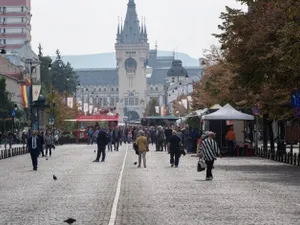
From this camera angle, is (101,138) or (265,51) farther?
(101,138)

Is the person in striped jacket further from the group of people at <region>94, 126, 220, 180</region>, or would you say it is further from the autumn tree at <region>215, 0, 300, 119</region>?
the autumn tree at <region>215, 0, 300, 119</region>

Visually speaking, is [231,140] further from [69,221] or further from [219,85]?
[69,221]

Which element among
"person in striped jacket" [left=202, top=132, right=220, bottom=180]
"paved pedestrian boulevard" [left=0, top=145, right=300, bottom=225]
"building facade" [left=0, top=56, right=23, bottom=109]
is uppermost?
"building facade" [left=0, top=56, right=23, bottom=109]

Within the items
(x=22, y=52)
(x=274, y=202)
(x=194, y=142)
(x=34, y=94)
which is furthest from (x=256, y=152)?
(x=22, y=52)

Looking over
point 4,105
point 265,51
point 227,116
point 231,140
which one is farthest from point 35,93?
point 265,51

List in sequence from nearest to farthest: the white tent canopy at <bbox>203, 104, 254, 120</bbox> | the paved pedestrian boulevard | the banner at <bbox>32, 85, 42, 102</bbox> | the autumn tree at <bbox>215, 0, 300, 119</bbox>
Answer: the paved pedestrian boulevard → the autumn tree at <bbox>215, 0, 300, 119</bbox> → the white tent canopy at <bbox>203, 104, 254, 120</bbox> → the banner at <bbox>32, 85, 42, 102</bbox>

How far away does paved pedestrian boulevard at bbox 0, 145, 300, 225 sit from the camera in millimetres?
19312

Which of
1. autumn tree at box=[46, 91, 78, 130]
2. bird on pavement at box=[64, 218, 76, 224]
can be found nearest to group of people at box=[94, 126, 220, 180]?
bird on pavement at box=[64, 218, 76, 224]

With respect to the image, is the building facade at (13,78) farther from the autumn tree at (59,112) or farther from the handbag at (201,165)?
the handbag at (201,165)

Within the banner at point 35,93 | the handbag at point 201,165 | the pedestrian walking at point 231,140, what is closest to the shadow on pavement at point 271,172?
the handbag at point 201,165

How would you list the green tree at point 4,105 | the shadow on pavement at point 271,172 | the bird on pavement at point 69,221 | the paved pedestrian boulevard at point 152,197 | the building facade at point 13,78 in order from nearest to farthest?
the bird on pavement at point 69,221
the paved pedestrian boulevard at point 152,197
the shadow on pavement at point 271,172
the green tree at point 4,105
the building facade at point 13,78

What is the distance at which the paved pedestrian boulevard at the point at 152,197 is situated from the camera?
1931 cm

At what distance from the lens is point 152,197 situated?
25.1 m

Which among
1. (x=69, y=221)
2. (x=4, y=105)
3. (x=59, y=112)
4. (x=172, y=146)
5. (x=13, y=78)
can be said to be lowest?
(x=69, y=221)
